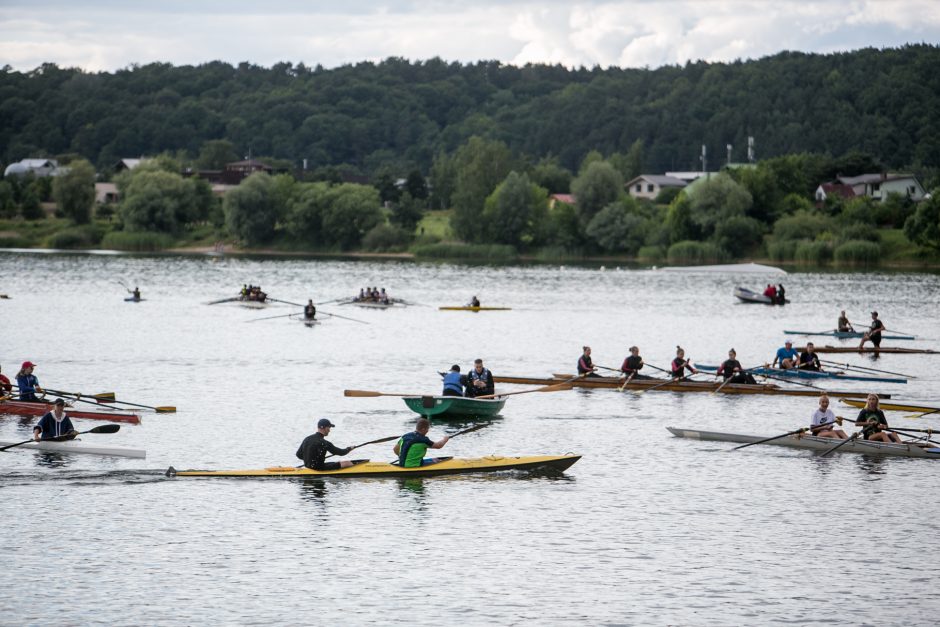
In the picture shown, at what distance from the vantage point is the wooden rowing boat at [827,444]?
3036 centimetres

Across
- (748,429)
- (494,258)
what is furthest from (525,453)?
(494,258)

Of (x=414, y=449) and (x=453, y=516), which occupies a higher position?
(x=414, y=449)

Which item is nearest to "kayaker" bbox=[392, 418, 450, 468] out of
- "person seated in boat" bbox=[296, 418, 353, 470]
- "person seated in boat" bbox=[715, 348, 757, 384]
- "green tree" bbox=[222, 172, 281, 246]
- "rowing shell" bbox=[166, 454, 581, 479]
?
"rowing shell" bbox=[166, 454, 581, 479]

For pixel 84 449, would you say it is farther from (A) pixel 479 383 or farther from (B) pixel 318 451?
(A) pixel 479 383

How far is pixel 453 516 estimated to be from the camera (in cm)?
2538

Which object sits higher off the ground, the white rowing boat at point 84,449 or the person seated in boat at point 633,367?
the person seated in boat at point 633,367

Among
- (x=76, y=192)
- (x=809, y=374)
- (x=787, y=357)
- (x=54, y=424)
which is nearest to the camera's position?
(x=54, y=424)

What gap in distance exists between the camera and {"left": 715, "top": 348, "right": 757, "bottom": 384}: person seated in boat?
4109 centimetres

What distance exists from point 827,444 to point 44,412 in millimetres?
20469

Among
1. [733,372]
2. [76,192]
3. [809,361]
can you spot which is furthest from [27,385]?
[76,192]

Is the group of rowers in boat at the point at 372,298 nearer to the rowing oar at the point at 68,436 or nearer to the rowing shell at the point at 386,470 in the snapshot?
the rowing oar at the point at 68,436

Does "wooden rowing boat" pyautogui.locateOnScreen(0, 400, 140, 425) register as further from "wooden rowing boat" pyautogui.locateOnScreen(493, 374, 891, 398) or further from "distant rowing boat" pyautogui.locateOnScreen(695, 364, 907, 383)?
"distant rowing boat" pyautogui.locateOnScreen(695, 364, 907, 383)

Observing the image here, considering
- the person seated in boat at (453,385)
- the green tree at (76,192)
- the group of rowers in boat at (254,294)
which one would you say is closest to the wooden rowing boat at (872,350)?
the person seated in boat at (453,385)

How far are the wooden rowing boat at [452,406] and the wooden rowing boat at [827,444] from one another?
5285 millimetres
